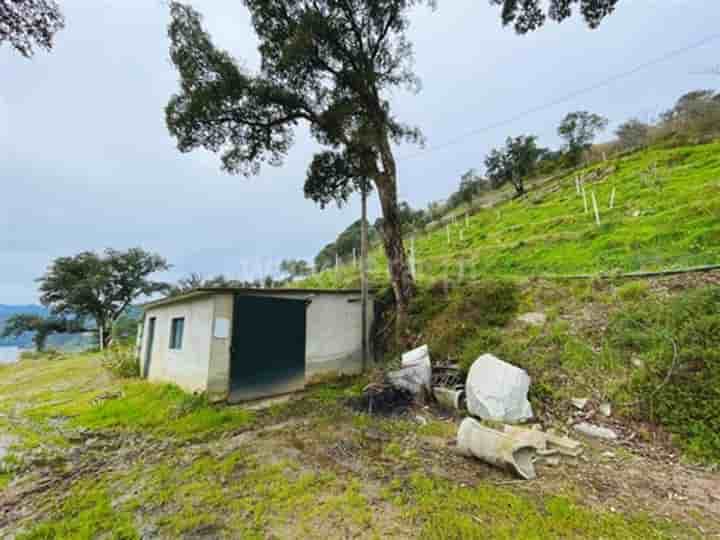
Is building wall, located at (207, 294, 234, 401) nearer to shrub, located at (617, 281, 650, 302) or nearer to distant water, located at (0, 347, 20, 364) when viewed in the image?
shrub, located at (617, 281, 650, 302)

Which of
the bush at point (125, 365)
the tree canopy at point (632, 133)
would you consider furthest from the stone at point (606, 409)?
the tree canopy at point (632, 133)

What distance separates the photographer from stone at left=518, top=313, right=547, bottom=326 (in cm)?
486

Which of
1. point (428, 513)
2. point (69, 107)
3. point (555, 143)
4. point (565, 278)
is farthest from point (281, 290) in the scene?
point (555, 143)

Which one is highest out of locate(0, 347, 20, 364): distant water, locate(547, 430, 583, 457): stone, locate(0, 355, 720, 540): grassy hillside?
locate(547, 430, 583, 457): stone

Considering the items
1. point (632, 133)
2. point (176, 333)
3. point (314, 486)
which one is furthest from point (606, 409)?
point (632, 133)

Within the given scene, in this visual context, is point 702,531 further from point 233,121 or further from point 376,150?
point 233,121

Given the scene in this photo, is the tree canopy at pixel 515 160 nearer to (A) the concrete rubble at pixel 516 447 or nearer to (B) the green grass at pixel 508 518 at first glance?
(A) the concrete rubble at pixel 516 447

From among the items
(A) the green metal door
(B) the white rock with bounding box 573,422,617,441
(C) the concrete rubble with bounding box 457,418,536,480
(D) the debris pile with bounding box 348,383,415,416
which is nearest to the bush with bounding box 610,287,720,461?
(B) the white rock with bounding box 573,422,617,441

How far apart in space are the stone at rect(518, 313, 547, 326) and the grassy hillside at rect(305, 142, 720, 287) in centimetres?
178

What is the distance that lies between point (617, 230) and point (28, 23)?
11355 millimetres

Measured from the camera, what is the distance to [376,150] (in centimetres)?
707

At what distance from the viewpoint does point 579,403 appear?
12.0 feet

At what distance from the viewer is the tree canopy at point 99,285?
19.2 m

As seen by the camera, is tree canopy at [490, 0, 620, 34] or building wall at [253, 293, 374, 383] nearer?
tree canopy at [490, 0, 620, 34]
